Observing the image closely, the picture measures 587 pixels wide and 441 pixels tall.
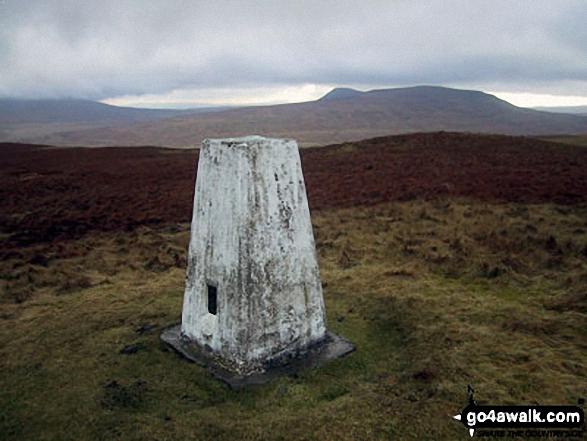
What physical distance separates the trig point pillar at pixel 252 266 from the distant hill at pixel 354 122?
280 feet

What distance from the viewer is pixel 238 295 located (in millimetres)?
6789

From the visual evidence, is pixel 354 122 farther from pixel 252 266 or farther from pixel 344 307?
pixel 252 266

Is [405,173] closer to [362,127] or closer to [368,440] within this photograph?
[368,440]

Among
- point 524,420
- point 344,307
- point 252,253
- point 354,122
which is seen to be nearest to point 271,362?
point 252,253

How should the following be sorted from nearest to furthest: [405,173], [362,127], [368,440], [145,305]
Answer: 1. [368,440]
2. [145,305]
3. [405,173]
4. [362,127]

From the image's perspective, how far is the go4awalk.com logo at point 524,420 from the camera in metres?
5.45

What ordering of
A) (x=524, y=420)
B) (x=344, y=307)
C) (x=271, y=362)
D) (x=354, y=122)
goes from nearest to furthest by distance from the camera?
(x=524, y=420) → (x=271, y=362) → (x=344, y=307) → (x=354, y=122)

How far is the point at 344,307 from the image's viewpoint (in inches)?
388

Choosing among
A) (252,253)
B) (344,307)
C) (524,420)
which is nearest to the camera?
(524,420)

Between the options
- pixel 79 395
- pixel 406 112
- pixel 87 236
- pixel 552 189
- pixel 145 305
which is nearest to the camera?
pixel 79 395

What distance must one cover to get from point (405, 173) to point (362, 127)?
100240mm

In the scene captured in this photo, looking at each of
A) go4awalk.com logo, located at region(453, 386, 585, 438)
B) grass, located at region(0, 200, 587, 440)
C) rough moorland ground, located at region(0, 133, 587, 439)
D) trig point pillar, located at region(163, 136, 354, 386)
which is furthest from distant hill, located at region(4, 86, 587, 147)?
go4awalk.com logo, located at region(453, 386, 585, 438)

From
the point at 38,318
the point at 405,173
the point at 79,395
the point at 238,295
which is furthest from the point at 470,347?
the point at 405,173

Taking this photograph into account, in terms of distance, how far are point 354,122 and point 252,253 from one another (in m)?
124
